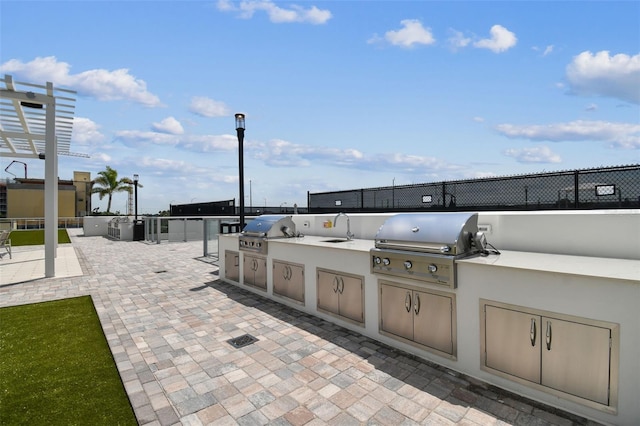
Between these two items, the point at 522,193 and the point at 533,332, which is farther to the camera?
the point at 522,193

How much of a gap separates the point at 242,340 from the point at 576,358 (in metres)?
3.24

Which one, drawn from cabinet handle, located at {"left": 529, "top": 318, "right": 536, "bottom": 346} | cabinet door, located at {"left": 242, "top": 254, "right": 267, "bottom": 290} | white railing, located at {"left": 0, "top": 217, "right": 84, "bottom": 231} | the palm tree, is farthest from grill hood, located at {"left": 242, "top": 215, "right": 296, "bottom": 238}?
the palm tree

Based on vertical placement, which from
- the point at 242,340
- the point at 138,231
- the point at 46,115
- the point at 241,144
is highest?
the point at 46,115

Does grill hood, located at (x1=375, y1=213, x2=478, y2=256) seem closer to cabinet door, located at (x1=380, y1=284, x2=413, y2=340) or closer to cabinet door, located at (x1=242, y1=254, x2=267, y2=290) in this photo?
cabinet door, located at (x1=380, y1=284, x2=413, y2=340)

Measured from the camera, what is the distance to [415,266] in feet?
10.1

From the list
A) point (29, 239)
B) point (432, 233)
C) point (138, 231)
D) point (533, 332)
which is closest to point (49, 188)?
point (432, 233)

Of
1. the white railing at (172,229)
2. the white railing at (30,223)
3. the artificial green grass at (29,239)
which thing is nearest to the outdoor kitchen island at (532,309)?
the white railing at (172,229)

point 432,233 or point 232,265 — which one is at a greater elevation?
point 432,233

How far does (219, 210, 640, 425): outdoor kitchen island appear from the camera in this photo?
2.09m

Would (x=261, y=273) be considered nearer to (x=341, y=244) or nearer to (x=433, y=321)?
(x=341, y=244)

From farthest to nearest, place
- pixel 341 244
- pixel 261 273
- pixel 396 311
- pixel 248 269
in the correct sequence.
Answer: pixel 248 269
pixel 261 273
pixel 341 244
pixel 396 311

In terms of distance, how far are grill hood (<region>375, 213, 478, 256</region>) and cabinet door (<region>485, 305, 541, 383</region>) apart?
24.6 inches

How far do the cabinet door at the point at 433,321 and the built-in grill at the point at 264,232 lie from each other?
9.60 ft

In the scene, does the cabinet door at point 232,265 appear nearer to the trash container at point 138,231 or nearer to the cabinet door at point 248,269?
the cabinet door at point 248,269
